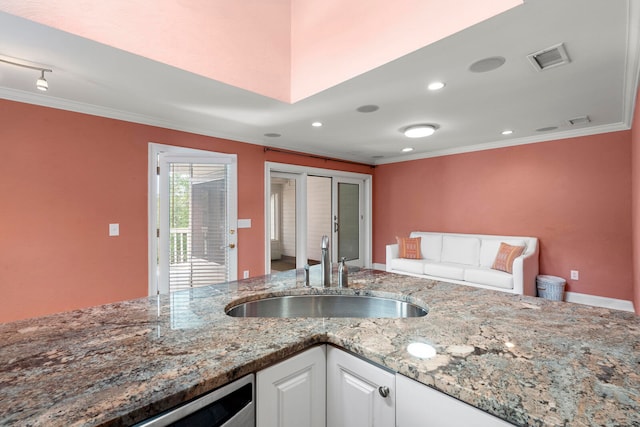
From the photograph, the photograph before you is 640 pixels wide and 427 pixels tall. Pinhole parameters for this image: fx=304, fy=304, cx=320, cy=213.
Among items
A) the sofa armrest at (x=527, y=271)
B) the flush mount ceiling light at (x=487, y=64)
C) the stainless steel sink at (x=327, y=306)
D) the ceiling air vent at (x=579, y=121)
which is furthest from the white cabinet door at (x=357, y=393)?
the ceiling air vent at (x=579, y=121)

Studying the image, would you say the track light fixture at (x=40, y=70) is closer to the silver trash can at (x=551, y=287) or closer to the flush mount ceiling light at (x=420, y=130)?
the flush mount ceiling light at (x=420, y=130)

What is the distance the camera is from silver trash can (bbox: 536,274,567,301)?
12.4ft

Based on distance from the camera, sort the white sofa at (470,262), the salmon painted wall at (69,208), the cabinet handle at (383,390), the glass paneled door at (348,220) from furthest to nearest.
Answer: the glass paneled door at (348,220)
the white sofa at (470,262)
the salmon painted wall at (69,208)
the cabinet handle at (383,390)

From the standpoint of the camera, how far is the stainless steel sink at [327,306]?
158 centimetres

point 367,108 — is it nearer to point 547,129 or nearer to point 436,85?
point 436,85

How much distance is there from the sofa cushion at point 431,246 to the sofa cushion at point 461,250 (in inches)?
3.2

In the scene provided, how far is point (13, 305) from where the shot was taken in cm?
265

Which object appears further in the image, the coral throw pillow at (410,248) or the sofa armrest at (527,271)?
the coral throw pillow at (410,248)

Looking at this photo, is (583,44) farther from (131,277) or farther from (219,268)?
(131,277)

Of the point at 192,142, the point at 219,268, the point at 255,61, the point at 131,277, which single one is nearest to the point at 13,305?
the point at 131,277

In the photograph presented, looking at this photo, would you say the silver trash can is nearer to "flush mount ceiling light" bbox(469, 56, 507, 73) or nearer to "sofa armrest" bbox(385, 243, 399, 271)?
"sofa armrest" bbox(385, 243, 399, 271)

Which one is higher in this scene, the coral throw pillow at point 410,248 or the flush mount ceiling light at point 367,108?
the flush mount ceiling light at point 367,108

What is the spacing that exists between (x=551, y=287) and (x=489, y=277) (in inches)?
29.5

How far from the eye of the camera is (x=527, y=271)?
3.73 m
